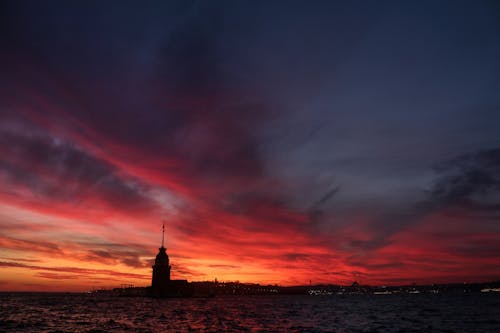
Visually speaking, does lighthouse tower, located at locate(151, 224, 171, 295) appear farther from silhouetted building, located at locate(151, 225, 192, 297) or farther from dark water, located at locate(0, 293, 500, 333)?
dark water, located at locate(0, 293, 500, 333)

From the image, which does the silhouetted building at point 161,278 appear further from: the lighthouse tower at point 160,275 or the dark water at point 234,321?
the dark water at point 234,321

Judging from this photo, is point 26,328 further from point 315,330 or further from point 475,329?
point 475,329

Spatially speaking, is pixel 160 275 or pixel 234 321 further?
pixel 160 275

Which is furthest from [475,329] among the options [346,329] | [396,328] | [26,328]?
Result: [26,328]

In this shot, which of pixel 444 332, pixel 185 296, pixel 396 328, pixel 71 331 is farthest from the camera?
pixel 185 296

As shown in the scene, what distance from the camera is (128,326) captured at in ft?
192

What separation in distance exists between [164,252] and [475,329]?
132 m

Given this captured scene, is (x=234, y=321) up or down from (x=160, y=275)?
down

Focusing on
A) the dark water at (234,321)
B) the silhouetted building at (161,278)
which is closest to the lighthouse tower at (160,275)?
the silhouetted building at (161,278)

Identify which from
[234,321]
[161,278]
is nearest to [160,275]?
[161,278]

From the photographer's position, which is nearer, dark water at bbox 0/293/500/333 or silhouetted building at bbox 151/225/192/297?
dark water at bbox 0/293/500/333

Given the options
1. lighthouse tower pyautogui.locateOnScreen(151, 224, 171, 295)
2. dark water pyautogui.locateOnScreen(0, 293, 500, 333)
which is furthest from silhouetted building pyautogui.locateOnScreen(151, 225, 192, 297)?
dark water pyautogui.locateOnScreen(0, 293, 500, 333)

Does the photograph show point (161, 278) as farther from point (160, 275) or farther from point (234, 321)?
point (234, 321)

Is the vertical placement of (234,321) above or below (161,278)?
below
